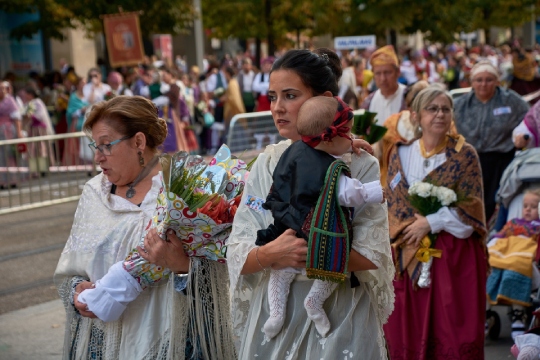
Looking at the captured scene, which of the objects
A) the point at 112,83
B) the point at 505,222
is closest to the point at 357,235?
the point at 505,222

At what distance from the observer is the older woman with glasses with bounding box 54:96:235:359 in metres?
3.97

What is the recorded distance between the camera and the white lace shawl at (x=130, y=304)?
3.97 m

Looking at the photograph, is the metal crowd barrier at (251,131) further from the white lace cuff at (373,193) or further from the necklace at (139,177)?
the white lace cuff at (373,193)

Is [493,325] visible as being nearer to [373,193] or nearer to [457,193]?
[457,193]

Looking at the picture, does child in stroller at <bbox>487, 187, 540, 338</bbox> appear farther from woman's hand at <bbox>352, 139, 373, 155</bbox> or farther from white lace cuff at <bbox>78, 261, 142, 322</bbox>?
white lace cuff at <bbox>78, 261, 142, 322</bbox>

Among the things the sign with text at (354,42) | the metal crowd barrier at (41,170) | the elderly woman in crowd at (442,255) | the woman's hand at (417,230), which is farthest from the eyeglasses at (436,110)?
the sign with text at (354,42)

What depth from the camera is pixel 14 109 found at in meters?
16.0

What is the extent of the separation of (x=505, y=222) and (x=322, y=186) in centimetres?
475

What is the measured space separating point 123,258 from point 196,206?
0.56 m

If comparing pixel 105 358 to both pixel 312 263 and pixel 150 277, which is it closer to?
pixel 150 277

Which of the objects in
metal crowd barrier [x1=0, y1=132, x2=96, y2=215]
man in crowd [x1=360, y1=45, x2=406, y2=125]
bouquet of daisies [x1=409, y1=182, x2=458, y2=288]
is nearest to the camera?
bouquet of daisies [x1=409, y1=182, x2=458, y2=288]

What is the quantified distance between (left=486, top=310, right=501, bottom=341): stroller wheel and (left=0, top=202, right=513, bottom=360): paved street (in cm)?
7

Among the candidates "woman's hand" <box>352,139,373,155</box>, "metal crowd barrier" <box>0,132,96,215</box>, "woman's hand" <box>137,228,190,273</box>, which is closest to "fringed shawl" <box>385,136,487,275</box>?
"woman's hand" <box>352,139,373,155</box>

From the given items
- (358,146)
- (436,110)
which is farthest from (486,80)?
(358,146)
